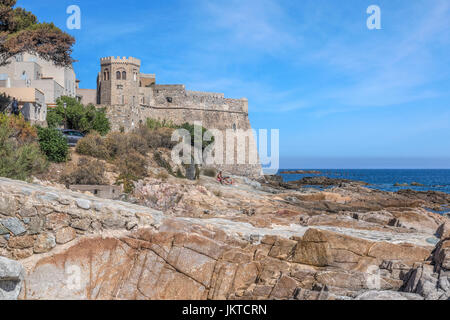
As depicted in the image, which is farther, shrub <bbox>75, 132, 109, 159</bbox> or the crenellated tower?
the crenellated tower

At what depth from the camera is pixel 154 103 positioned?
4831cm

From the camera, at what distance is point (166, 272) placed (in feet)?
21.0

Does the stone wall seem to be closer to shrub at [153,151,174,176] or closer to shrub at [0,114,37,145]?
shrub at [153,151,174,176]

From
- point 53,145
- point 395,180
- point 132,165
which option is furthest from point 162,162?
Answer: point 395,180

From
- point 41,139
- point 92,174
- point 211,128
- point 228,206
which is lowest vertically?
point 228,206

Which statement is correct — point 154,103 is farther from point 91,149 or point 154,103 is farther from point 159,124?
point 91,149

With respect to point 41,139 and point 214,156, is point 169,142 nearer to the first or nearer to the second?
point 41,139

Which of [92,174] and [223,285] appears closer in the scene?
[223,285]

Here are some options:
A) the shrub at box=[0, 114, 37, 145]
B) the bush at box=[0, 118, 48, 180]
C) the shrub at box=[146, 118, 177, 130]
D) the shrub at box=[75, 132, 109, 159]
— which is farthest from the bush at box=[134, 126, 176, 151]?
the shrub at box=[146, 118, 177, 130]

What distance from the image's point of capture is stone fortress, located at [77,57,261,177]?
4228 centimetres

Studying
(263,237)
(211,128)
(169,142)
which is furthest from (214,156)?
(263,237)

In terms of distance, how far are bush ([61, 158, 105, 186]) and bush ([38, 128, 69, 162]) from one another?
3.65 feet
